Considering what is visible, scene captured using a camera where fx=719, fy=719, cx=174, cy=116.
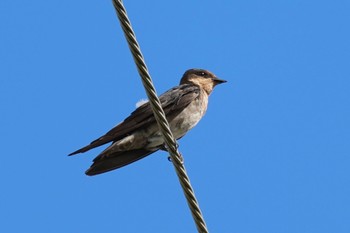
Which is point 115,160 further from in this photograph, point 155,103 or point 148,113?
point 155,103

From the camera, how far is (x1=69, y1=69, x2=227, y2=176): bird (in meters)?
7.98

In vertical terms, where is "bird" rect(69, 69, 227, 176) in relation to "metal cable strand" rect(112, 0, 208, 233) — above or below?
above

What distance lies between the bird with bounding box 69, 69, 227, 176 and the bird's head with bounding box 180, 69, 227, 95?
731mm

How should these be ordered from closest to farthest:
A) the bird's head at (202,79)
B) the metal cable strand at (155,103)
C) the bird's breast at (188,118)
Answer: the metal cable strand at (155,103)
the bird's breast at (188,118)
the bird's head at (202,79)

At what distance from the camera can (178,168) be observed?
191 inches

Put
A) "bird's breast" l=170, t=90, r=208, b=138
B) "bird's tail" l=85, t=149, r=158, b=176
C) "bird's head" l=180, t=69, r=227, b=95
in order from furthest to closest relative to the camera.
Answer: "bird's head" l=180, t=69, r=227, b=95 < "bird's breast" l=170, t=90, r=208, b=138 < "bird's tail" l=85, t=149, r=158, b=176

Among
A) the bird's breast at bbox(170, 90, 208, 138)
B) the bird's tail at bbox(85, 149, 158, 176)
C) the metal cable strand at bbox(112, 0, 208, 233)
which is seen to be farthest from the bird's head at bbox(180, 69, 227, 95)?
the metal cable strand at bbox(112, 0, 208, 233)

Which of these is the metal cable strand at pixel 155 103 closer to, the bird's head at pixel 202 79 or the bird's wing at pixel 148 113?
the bird's wing at pixel 148 113

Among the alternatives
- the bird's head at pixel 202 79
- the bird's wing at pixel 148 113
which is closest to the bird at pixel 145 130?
the bird's wing at pixel 148 113

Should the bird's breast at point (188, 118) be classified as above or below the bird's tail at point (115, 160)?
above

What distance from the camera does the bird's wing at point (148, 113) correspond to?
26.2ft

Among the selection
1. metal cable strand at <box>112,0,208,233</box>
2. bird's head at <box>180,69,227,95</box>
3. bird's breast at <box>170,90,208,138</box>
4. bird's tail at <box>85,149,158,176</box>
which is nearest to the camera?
metal cable strand at <box>112,0,208,233</box>

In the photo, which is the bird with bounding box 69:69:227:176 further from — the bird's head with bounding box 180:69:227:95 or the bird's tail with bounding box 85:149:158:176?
the bird's head with bounding box 180:69:227:95

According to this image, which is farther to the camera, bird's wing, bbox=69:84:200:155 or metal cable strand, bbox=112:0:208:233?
bird's wing, bbox=69:84:200:155
